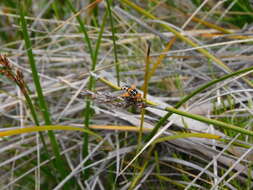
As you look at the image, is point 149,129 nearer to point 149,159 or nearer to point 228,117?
point 149,159

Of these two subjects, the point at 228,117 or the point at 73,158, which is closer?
the point at 228,117

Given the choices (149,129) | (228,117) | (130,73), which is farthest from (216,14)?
(149,129)

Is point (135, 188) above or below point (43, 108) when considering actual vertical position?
below

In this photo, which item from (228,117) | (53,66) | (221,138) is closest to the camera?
(221,138)

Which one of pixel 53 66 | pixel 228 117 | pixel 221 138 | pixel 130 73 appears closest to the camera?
pixel 221 138

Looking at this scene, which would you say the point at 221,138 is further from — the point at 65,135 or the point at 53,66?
the point at 53,66

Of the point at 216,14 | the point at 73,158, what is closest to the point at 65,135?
the point at 73,158

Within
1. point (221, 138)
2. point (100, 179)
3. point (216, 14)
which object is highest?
point (216, 14)

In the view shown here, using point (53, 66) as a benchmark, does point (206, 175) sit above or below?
below

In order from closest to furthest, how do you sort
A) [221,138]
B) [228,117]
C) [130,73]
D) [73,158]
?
[221,138] < [228,117] < [73,158] < [130,73]
